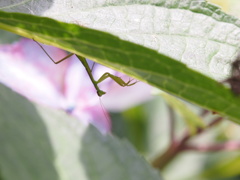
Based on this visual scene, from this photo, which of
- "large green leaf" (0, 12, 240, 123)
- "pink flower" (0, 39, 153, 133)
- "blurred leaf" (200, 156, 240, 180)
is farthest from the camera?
"blurred leaf" (200, 156, 240, 180)

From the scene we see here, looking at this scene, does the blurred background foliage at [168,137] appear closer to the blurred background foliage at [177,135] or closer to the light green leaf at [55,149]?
the blurred background foliage at [177,135]

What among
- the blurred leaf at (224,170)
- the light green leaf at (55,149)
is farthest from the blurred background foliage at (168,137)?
the light green leaf at (55,149)

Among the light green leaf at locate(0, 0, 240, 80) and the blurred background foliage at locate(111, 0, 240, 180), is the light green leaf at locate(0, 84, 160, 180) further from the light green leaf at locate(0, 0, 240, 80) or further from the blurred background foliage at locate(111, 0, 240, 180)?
the blurred background foliage at locate(111, 0, 240, 180)

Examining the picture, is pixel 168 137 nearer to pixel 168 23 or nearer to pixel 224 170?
pixel 224 170

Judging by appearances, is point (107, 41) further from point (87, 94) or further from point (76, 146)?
point (87, 94)

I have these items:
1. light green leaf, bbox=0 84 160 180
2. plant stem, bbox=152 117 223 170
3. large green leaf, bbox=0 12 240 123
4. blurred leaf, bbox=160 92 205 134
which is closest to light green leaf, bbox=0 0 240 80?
large green leaf, bbox=0 12 240 123

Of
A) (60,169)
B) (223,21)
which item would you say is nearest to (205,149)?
(60,169)
